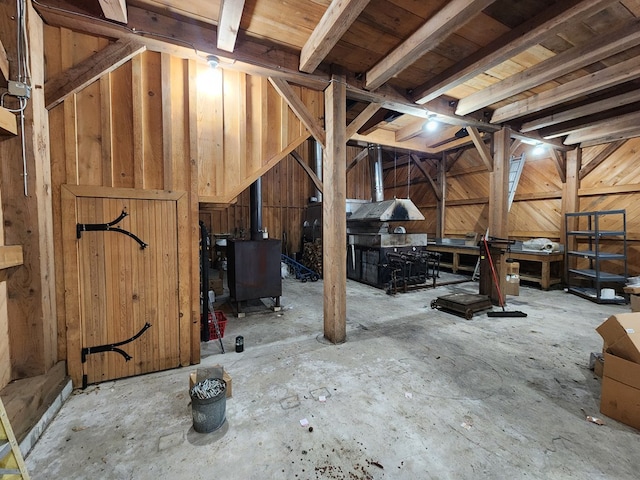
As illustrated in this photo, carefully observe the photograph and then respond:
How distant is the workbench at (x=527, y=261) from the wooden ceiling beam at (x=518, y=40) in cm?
296

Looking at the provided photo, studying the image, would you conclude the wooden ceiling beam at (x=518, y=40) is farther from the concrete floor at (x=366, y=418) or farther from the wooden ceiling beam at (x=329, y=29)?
the concrete floor at (x=366, y=418)

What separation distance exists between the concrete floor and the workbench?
2529 mm

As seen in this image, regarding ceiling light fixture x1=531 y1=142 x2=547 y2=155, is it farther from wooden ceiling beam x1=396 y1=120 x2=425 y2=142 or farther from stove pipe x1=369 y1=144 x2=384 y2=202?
stove pipe x1=369 y1=144 x2=384 y2=202

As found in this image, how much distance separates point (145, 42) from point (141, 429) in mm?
2885

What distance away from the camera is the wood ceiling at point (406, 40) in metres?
1.96

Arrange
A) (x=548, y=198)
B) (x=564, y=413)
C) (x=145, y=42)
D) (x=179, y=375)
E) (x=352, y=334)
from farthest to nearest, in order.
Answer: (x=548, y=198) → (x=352, y=334) → (x=179, y=375) → (x=145, y=42) → (x=564, y=413)

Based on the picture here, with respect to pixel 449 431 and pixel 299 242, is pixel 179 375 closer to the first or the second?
pixel 449 431

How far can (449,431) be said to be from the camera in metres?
1.68

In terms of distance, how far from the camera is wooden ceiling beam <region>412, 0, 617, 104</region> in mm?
1889

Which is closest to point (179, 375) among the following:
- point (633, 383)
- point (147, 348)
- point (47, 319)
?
point (147, 348)

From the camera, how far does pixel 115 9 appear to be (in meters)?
1.86

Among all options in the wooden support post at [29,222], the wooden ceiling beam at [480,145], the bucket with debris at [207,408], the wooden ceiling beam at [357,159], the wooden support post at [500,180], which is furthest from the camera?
the wooden ceiling beam at [357,159]

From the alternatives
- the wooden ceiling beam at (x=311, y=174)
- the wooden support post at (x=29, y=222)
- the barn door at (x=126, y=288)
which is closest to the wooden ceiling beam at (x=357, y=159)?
the wooden ceiling beam at (x=311, y=174)

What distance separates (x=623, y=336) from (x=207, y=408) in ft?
9.01
